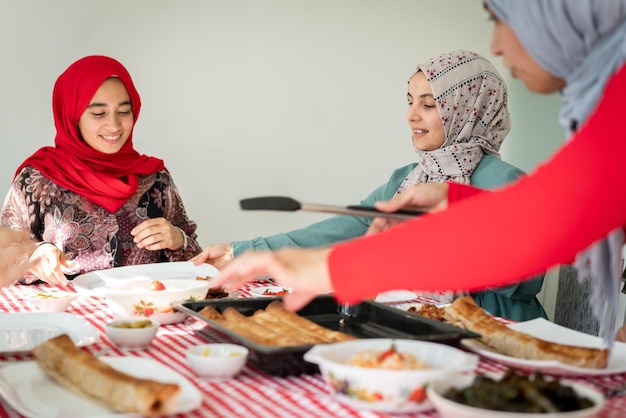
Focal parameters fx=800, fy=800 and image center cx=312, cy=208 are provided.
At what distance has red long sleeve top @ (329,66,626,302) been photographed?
39.6 inches

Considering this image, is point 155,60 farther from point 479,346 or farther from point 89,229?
point 479,346

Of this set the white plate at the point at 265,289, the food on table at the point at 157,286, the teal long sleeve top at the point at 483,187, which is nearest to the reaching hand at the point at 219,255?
the teal long sleeve top at the point at 483,187

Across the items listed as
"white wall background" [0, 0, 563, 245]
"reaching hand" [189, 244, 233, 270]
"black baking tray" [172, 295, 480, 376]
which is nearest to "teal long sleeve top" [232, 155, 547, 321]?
"reaching hand" [189, 244, 233, 270]

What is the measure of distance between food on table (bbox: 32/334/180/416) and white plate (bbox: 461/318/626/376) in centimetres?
61

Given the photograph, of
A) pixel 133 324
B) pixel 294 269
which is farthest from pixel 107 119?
pixel 294 269

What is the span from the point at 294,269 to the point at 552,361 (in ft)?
1.67

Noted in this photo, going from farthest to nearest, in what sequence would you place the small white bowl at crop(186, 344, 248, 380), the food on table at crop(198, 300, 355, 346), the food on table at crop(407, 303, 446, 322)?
the food on table at crop(407, 303, 446, 322) → the food on table at crop(198, 300, 355, 346) → the small white bowl at crop(186, 344, 248, 380)

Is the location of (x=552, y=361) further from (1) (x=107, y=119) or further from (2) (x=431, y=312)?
(1) (x=107, y=119)

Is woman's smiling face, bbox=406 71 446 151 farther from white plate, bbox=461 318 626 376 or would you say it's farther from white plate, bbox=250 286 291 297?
white plate, bbox=461 318 626 376

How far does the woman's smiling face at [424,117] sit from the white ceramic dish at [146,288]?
97 cm

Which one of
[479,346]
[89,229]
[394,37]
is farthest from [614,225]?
[394,37]

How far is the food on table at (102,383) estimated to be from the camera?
1093mm

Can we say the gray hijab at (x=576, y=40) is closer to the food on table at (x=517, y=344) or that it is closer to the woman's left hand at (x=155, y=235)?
the food on table at (x=517, y=344)

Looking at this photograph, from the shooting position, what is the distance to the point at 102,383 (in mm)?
1171
